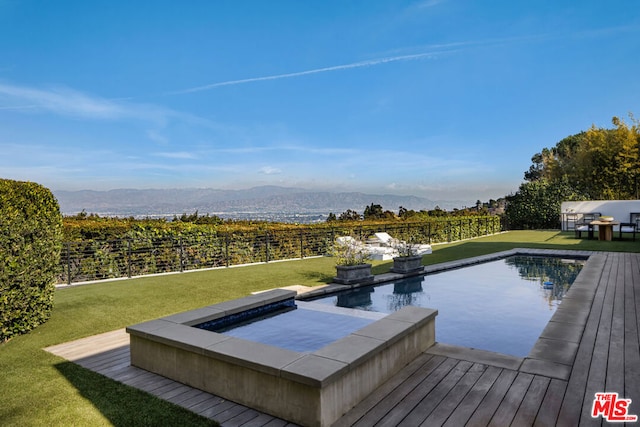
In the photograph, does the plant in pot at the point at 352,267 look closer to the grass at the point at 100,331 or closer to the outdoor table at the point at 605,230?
the grass at the point at 100,331

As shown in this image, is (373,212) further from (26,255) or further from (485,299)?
(26,255)

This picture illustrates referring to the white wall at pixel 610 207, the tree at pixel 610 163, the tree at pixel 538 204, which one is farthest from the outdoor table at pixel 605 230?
the tree at pixel 610 163

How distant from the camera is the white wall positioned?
1928 centimetres

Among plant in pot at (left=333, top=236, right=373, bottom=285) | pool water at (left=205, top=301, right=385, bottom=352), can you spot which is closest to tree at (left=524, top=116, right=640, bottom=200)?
plant in pot at (left=333, top=236, right=373, bottom=285)

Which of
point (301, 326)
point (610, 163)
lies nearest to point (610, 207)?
point (610, 163)

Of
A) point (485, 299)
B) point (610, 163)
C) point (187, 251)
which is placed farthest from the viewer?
point (610, 163)

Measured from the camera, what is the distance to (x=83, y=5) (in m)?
11.7

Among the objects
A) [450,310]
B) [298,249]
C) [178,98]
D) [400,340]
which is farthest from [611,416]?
[178,98]

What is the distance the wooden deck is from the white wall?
18.5 meters

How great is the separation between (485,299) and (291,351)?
5.34 metres

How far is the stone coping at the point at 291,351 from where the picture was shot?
8.99 ft

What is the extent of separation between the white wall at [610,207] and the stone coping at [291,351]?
819 inches

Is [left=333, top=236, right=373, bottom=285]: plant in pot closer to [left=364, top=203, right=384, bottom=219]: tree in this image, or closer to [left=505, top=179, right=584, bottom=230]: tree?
[left=364, top=203, right=384, bottom=219]: tree

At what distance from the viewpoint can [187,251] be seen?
34.7 ft
